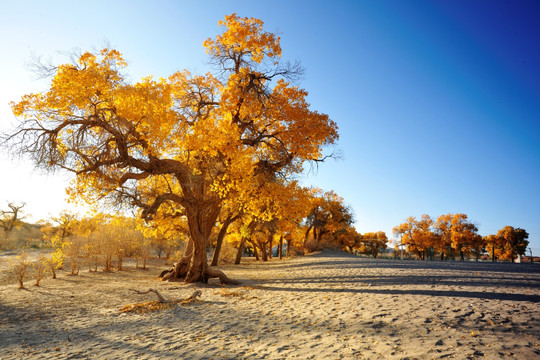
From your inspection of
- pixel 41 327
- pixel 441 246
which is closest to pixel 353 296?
pixel 41 327

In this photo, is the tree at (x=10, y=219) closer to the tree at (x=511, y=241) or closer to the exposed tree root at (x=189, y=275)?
the exposed tree root at (x=189, y=275)

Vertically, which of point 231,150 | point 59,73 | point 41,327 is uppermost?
Result: point 59,73

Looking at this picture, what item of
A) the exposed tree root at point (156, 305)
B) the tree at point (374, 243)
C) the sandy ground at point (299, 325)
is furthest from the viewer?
the tree at point (374, 243)

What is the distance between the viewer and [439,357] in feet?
16.8

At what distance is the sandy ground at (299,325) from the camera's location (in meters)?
5.77

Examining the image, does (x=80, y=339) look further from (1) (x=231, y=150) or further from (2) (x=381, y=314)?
(1) (x=231, y=150)

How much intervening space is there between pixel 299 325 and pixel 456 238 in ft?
191

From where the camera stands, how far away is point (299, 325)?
7.57m

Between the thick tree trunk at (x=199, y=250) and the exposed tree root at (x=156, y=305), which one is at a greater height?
the thick tree trunk at (x=199, y=250)

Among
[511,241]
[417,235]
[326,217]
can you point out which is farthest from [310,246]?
[511,241]

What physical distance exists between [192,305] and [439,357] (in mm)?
7698

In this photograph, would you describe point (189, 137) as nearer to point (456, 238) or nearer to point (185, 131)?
point (185, 131)

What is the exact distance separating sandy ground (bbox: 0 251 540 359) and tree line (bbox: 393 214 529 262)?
4998 cm

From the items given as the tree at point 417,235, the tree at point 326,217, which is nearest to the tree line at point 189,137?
the tree at point 326,217
